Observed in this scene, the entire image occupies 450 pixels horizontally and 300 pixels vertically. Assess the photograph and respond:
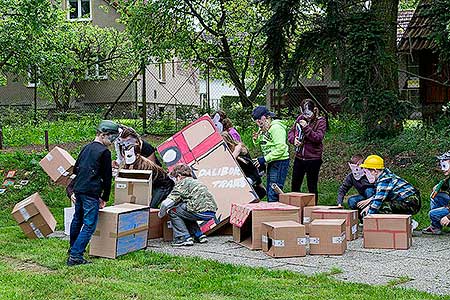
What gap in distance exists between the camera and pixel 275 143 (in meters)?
11.2

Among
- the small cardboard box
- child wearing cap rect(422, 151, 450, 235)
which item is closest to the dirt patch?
the small cardboard box

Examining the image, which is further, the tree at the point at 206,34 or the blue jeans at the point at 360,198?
the tree at the point at 206,34

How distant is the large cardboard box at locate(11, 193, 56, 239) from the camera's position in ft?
34.0

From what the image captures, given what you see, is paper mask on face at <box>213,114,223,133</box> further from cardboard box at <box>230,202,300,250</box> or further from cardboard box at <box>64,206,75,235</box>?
cardboard box at <box>64,206,75,235</box>

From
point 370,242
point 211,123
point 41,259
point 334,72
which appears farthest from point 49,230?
point 334,72

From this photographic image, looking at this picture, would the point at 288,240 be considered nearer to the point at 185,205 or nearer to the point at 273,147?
the point at 185,205

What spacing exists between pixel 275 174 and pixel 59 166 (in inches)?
127

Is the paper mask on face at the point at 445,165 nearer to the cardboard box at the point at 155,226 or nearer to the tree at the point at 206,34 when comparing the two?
the cardboard box at the point at 155,226

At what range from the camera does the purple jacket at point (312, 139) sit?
37.2 feet

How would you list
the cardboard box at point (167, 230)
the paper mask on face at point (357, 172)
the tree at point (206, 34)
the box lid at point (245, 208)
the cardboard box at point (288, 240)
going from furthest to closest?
the tree at point (206, 34), the paper mask on face at point (357, 172), the cardboard box at point (167, 230), the box lid at point (245, 208), the cardboard box at point (288, 240)

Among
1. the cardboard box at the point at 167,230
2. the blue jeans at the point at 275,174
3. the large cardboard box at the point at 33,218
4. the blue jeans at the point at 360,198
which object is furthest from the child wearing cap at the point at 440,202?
the large cardboard box at the point at 33,218

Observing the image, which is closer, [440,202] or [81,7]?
[440,202]

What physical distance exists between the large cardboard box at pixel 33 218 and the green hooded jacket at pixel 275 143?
11.1 ft

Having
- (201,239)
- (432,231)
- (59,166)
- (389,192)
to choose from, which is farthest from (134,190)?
(432,231)
